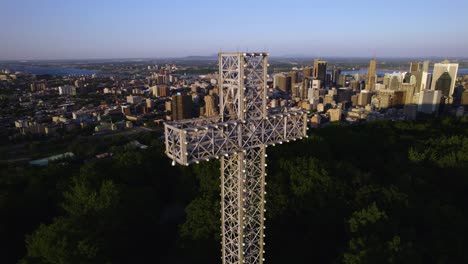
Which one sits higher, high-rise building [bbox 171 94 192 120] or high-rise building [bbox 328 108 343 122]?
high-rise building [bbox 171 94 192 120]

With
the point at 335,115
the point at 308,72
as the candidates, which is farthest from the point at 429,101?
the point at 308,72

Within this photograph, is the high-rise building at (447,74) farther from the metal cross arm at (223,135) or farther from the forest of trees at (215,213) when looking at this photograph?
the metal cross arm at (223,135)

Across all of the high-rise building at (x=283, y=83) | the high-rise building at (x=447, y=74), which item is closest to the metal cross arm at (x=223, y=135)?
the high-rise building at (x=283, y=83)

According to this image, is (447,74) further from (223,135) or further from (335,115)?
(223,135)

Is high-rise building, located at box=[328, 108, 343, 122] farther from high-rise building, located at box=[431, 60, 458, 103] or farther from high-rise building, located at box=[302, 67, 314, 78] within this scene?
high-rise building, located at box=[302, 67, 314, 78]

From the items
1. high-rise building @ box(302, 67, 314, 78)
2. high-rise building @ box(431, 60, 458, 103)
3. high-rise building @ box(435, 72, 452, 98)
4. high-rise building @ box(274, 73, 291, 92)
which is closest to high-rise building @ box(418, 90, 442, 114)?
high-rise building @ box(435, 72, 452, 98)

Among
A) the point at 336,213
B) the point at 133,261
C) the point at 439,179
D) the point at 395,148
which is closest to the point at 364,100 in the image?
the point at 395,148
